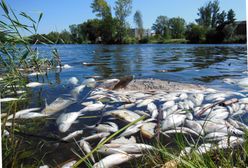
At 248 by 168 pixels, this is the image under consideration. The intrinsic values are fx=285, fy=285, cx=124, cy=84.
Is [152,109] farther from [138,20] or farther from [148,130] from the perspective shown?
[138,20]

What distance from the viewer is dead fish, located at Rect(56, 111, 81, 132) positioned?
1.59m

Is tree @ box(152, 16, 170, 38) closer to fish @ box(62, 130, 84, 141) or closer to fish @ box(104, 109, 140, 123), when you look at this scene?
fish @ box(104, 109, 140, 123)

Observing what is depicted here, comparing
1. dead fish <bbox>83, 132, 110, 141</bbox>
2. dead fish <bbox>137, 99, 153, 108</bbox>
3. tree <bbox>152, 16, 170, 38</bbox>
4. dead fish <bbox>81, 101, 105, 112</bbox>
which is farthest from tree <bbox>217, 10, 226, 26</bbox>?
dead fish <bbox>83, 132, 110, 141</bbox>

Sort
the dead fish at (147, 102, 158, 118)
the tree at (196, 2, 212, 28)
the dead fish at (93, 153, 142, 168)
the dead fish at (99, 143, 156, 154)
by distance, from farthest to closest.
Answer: the tree at (196, 2, 212, 28) → the dead fish at (147, 102, 158, 118) → the dead fish at (99, 143, 156, 154) → the dead fish at (93, 153, 142, 168)

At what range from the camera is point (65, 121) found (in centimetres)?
164

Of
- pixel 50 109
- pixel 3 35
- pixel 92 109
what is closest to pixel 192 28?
pixel 92 109

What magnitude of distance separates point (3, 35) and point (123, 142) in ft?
2.55

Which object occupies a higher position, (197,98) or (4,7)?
(4,7)

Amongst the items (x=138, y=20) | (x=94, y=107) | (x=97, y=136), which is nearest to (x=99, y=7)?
(x=138, y=20)

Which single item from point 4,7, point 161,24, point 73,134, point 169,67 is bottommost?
point 169,67

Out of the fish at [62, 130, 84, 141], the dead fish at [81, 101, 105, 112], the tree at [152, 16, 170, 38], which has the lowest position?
the fish at [62, 130, 84, 141]

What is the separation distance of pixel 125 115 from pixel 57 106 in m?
0.56

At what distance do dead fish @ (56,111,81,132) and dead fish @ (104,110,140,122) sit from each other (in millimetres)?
207

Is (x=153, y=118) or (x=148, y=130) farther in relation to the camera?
(x=153, y=118)
